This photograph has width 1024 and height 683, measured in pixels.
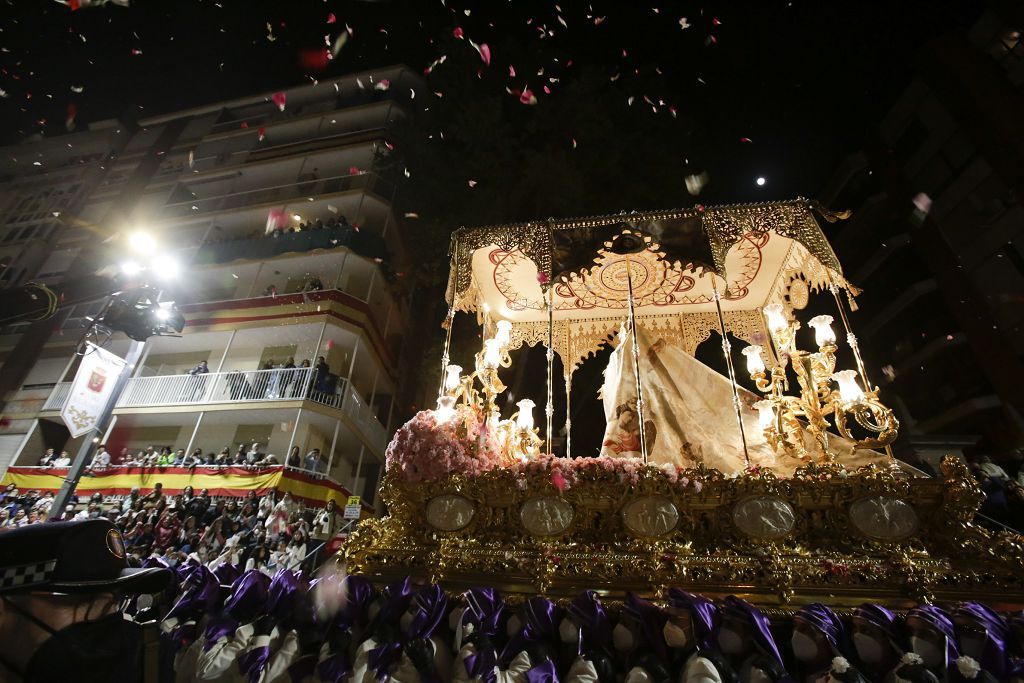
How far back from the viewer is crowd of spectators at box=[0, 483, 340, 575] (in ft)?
23.3

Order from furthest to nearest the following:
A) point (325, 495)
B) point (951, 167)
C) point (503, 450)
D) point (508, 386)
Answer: point (951, 167) < point (325, 495) < point (508, 386) < point (503, 450)

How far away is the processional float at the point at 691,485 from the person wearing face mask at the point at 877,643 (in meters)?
0.62

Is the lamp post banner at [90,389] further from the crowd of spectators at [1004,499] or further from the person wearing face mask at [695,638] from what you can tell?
the crowd of spectators at [1004,499]

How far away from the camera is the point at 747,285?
709 centimetres

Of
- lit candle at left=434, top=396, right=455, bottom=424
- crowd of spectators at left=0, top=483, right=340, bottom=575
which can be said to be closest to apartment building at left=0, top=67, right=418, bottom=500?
crowd of spectators at left=0, top=483, right=340, bottom=575

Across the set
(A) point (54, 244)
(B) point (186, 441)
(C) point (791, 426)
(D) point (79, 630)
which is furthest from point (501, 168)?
(A) point (54, 244)

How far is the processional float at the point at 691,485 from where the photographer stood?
11.0ft

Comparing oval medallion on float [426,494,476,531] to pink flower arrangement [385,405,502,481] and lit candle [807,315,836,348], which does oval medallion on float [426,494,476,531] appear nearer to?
pink flower arrangement [385,405,502,481]

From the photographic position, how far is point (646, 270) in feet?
23.3

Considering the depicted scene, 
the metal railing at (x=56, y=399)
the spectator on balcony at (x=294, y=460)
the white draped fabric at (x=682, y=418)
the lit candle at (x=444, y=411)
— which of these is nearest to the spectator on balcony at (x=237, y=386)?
the spectator on balcony at (x=294, y=460)

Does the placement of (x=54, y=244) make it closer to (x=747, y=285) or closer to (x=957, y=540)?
(x=747, y=285)

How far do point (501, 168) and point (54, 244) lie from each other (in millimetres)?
22691

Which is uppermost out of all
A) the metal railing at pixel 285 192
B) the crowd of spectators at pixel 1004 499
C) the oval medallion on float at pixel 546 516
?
the metal railing at pixel 285 192

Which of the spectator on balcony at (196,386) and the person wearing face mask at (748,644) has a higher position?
the spectator on balcony at (196,386)
